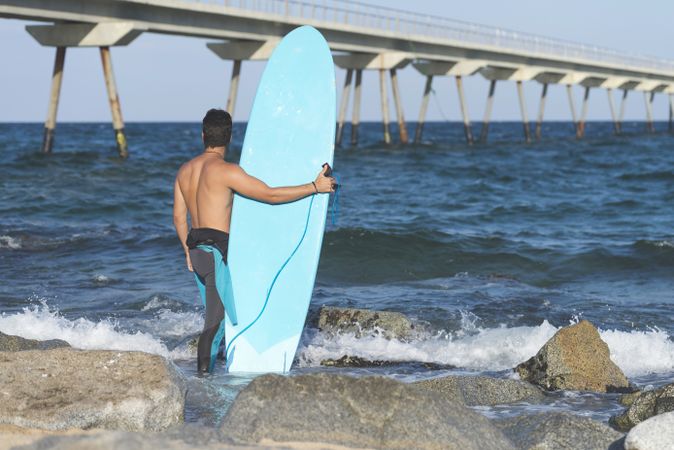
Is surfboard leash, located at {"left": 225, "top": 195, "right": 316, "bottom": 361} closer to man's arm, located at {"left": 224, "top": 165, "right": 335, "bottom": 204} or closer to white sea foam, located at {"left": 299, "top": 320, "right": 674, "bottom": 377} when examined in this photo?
man's arm, located at {"left": 224, "top": 165, "right": 335, "bottom": 204}

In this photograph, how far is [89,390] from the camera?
465 cm

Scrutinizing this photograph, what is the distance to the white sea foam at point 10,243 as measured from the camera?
1324cm

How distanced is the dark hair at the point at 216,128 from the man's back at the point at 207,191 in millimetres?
88

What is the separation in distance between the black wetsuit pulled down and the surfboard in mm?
108

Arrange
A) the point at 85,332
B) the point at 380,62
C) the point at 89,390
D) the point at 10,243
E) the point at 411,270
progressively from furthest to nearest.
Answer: the point at 380,62
the point at 10,243
the point at 411,270
the point at 85,332
the point at 89,390

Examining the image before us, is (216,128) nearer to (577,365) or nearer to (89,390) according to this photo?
(89,390)

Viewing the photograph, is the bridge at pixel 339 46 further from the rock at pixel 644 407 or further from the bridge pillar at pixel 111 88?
the rock at pixel 644 407

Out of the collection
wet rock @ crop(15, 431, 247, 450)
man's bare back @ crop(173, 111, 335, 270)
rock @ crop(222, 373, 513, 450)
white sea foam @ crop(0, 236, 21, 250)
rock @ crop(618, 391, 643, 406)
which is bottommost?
white sea foam @ crop(0, 236, 21, 250)

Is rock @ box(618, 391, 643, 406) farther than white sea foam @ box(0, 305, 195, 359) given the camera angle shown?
No

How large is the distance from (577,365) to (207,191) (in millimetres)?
2818

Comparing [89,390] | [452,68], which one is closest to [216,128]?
[89,390]

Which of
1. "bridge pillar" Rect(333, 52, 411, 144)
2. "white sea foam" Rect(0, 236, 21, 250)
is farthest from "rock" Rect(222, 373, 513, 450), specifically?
"bridge pillar" Rect(333, 52, 411, 144)

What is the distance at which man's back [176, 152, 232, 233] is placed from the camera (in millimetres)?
5789

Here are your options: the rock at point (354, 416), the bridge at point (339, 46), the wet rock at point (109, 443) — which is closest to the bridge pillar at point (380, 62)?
the bridge at point (339, 46)
